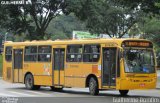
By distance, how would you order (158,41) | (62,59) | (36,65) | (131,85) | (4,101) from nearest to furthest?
(4,101) < (131,85) < (62,59) < (36,65) < (158,41)

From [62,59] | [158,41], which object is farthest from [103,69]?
[158,41]

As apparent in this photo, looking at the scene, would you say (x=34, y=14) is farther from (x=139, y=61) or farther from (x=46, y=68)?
(x=139, y=61)

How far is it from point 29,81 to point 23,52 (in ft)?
5.84

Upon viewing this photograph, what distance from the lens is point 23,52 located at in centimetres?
3041

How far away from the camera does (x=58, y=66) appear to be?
2767cm

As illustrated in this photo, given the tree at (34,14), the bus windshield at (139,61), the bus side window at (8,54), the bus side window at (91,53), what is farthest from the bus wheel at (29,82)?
the tree at (34,14)

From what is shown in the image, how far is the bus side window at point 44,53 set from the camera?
28.5 m

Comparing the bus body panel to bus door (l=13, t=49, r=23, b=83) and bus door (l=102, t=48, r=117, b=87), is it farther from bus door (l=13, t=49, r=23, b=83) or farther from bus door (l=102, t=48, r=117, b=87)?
bus door (l=102, t=48, r=117, b=87)

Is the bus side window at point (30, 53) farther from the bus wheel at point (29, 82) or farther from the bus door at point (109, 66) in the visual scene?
the bus door at point (109, 66)

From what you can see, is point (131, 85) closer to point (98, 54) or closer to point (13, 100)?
point (98, 54)

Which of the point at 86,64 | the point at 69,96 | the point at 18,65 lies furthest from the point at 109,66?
the point at 18,65

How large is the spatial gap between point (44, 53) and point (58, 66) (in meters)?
1.51

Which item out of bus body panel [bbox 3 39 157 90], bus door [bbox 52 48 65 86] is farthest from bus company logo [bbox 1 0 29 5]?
bus door [bbox 52 48 65 86]

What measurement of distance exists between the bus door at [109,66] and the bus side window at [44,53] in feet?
15.3
